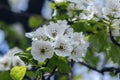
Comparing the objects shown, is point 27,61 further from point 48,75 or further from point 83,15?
point 83,15

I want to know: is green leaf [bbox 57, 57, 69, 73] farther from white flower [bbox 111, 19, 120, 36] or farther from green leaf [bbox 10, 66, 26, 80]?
white flower [bbox 111, 19, 120, 36]

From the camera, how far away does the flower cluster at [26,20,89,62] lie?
6.21ft

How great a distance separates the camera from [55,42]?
1.90 metres

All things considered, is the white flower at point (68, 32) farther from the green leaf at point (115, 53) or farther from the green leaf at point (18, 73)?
the green leaf at point (115, 53)

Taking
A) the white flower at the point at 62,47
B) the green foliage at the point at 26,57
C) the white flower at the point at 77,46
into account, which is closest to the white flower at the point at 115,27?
the white flower at the point at 77,46

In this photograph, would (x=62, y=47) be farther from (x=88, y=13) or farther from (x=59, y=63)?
(x=88, y=13)

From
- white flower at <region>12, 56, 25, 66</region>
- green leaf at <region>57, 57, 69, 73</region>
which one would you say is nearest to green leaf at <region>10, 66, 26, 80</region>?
green leaf at <region>57, 57, 69, 73</region>

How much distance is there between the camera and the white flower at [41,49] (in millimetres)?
1887

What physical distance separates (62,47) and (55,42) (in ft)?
0.12

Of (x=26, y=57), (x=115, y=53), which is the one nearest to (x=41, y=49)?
(x=26, y=57)

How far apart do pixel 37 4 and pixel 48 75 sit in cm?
285

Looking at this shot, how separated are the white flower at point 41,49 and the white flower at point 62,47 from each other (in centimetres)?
3

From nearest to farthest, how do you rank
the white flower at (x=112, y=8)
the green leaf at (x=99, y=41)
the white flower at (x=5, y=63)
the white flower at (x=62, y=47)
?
the white flower at (x=62, y=47), the white flower at (x=112, y=8), the green leaf at (x=99, y=41), the white flower at (x=5, y=63)

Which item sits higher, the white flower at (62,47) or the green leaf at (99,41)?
the white flower at (62,47)
